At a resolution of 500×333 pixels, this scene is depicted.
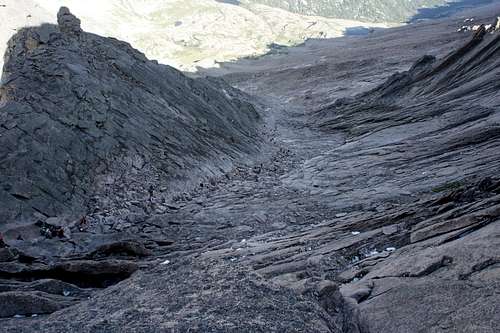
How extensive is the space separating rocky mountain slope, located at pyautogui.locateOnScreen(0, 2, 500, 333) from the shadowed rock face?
210 mm

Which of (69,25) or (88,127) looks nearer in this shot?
(88,127)

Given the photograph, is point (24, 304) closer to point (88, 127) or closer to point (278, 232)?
point (278, 232)

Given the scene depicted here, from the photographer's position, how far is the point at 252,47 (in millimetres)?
184625

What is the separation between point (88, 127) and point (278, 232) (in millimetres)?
10505

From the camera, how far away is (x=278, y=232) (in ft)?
58.1

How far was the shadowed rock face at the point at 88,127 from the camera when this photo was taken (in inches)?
728

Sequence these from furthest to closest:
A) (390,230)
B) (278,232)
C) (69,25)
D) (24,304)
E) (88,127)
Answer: (69,25) → (88,127) → (278,232) → (390,230) → (24,304)

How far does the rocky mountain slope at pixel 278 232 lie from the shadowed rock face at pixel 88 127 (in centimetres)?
21

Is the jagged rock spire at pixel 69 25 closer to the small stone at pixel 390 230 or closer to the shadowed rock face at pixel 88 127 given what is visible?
the shadowed rock face at pixel 88 127

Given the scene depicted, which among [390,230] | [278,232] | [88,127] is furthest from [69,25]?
[390,230]

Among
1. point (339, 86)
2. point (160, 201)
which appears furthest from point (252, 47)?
point (160, 201)

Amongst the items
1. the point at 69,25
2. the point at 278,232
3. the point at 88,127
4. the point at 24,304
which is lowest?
the point at 278,232

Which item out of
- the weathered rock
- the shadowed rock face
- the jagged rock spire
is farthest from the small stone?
the jagged rock spire

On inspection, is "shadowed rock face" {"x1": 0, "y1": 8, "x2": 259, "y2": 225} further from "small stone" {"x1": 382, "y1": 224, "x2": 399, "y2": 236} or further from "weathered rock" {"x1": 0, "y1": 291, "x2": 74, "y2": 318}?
"small stone" {"x1": 382, "y1": 224, "x2": 399, "y2": 236}
